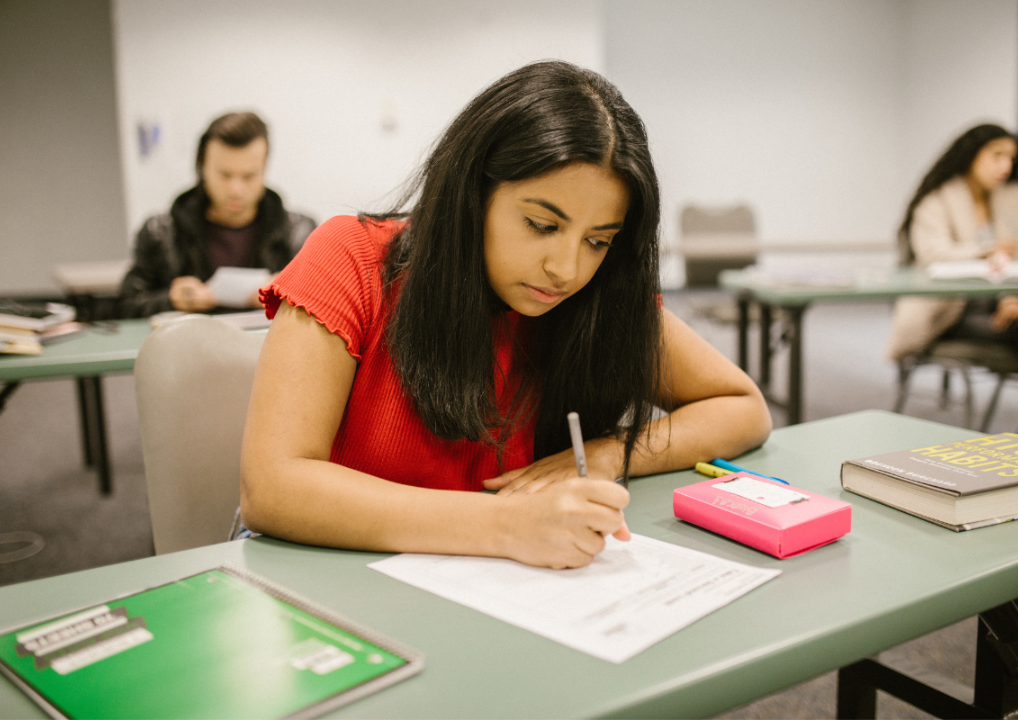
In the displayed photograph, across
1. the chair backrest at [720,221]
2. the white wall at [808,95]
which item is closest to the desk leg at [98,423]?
the chair backrest at [720,221]

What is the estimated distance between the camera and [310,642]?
57 cm

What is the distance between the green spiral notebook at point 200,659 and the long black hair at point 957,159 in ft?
12.4

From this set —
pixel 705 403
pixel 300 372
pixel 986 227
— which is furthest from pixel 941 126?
pixel 300 372

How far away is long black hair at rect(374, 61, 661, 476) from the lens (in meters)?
0.88

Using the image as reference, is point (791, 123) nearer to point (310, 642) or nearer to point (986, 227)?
point (986, 227)

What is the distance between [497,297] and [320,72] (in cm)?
568

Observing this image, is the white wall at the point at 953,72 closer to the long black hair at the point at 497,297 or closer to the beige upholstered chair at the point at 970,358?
the beige upholstered chair at the point at 970,358

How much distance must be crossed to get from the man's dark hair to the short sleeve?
6.40ft

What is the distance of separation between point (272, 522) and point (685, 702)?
46cm

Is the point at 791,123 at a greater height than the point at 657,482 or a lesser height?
greater

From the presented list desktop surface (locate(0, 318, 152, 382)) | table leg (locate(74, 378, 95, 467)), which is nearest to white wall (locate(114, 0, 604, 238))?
table leg (locate(74, 378, 95, 467))

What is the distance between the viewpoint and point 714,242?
4926 mm

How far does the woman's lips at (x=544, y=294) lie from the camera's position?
0.93 m

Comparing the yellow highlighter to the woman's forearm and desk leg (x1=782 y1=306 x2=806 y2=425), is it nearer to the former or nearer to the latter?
the woman's forearm
